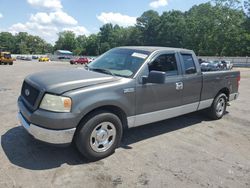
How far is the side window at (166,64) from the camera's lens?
4832mm

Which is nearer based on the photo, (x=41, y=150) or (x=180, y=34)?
(x=41, y=150)

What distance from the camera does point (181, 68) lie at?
17.4ft

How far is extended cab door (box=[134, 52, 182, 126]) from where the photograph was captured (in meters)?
4.53

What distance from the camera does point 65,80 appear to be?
3906 millimetres

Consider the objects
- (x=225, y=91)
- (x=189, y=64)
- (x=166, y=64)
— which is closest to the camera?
(x=166, y=64)

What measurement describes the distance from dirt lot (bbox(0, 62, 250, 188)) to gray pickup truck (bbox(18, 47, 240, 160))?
15.5 inches

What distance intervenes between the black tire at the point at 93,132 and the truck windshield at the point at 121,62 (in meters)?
0.86

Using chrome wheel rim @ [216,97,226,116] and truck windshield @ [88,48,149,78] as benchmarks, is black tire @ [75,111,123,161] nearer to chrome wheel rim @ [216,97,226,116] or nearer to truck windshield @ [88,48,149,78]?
truck windshield @ [88,48,149,78]

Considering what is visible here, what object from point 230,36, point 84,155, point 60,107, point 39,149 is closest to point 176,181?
point 84,155

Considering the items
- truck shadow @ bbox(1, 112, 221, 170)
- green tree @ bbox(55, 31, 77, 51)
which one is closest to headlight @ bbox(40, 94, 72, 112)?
truck shadow @ bbox(1, 112, 221, 170)

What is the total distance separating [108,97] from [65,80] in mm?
723

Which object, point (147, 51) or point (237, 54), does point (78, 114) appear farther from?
point (237, 54)

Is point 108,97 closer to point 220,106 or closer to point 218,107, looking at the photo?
point 218,107

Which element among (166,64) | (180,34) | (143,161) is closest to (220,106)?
(166,64)
